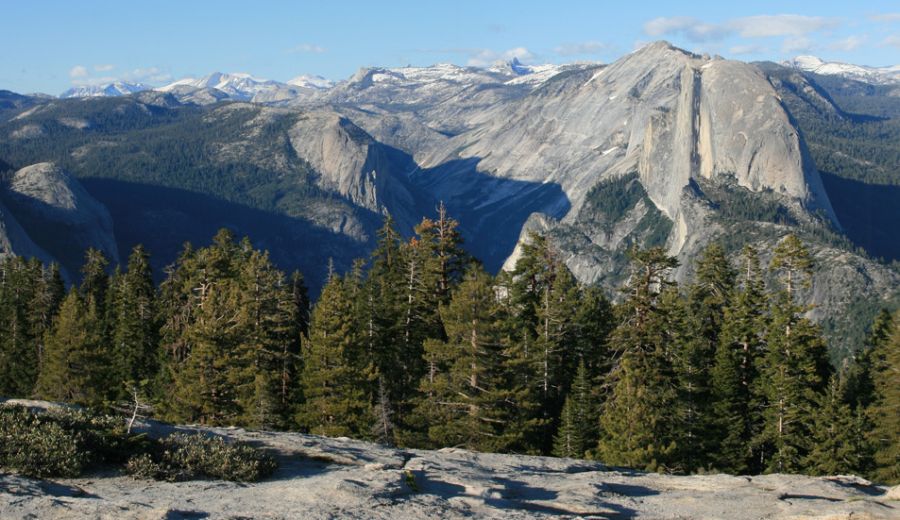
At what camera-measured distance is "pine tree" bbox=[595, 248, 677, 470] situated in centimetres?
3622

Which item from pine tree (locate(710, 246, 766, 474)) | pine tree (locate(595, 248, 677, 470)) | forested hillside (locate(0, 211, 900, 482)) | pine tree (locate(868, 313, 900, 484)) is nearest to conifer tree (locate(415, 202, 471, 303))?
forested hillside (locate(0, 211, 900, 482))

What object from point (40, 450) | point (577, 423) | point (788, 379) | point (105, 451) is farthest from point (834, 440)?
point (40, 450)

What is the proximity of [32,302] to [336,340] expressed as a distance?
38396mm

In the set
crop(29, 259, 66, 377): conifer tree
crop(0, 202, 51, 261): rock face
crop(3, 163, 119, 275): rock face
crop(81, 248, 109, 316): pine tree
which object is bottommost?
crop(29, 259, 66, 377): conifer tree

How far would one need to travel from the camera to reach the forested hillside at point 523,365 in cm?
3809

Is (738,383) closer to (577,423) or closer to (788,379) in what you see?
(788,379)

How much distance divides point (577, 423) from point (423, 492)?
83.0ft

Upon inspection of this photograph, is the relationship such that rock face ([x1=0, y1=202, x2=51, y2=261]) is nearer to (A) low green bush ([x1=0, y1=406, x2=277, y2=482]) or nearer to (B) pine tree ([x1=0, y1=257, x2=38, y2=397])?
(B) pine tree ([x1=0, y1=257, x2=38, y2=397])

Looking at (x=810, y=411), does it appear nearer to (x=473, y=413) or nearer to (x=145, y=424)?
(x=473, y=413)

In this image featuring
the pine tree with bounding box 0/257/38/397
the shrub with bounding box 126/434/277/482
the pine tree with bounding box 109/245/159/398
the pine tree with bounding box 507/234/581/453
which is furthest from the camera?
the pine tree with bounding box 0/257/38/397

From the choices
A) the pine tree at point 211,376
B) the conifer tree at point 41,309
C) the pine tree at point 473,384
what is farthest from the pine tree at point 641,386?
the conifer tree at point 41,309

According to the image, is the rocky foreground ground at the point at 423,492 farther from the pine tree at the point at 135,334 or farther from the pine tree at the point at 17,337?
→ the pine tree at the point at 17,337

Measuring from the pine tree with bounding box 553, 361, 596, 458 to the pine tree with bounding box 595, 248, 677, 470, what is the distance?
1848 mm

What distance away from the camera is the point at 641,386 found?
36.7m
